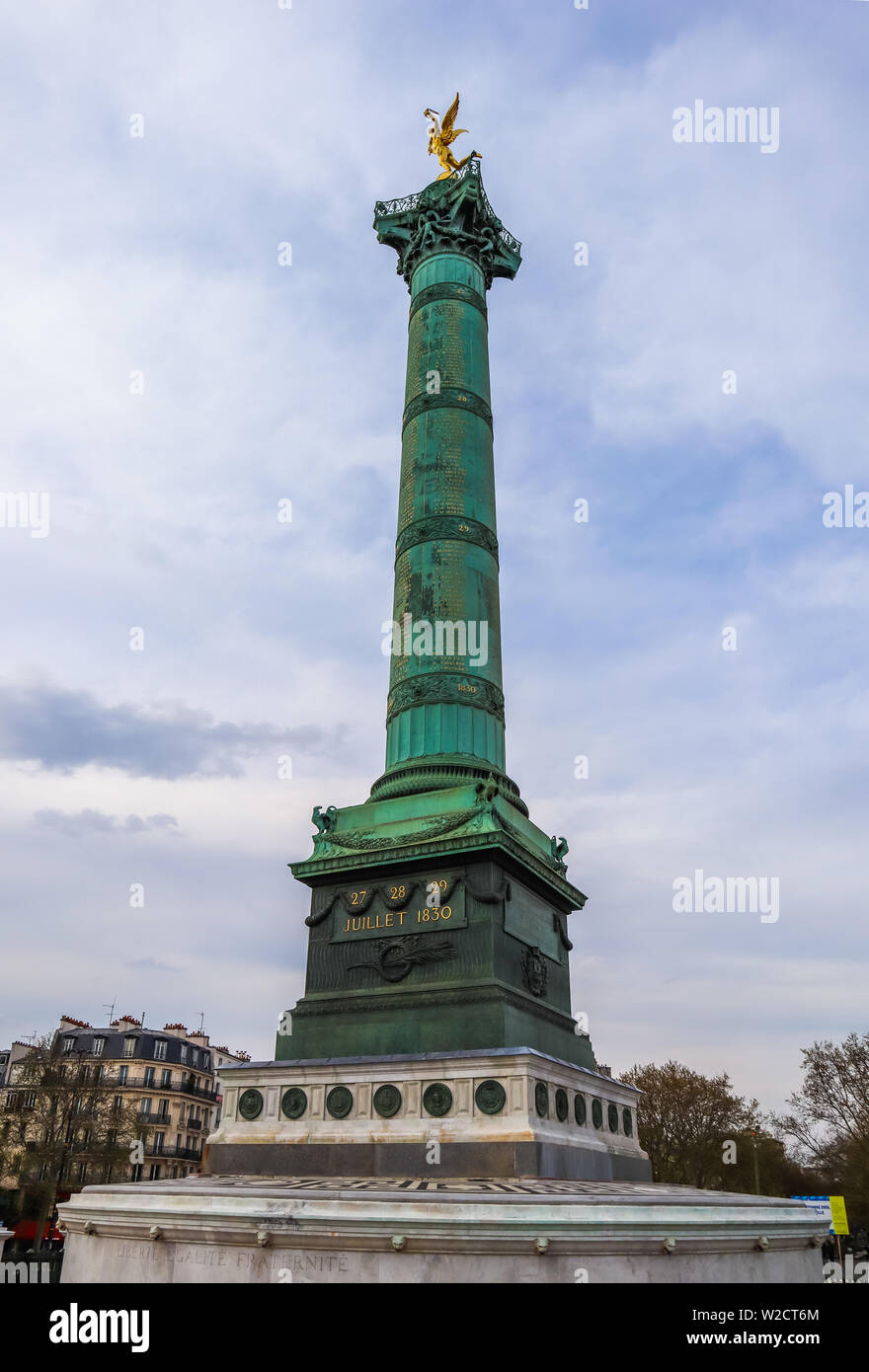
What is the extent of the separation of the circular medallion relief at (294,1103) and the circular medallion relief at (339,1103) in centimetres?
46

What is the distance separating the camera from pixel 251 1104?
16344mm

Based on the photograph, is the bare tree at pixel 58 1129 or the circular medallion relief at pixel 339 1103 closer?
the circular medallion relief at pixel 339 1103

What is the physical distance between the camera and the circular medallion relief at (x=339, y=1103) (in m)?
15.4

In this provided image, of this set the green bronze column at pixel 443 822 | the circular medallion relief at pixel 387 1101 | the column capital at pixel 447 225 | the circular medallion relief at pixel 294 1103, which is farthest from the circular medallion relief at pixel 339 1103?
the column capital at pixel 447 225

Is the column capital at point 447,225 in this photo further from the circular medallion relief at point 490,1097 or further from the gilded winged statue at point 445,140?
the circular medallion relief at point 490,1097

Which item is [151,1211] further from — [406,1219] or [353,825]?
[353,825]

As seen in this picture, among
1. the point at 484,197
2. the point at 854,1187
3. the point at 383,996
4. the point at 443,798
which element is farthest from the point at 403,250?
the point at 854,1187

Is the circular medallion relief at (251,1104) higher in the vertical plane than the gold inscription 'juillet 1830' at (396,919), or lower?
lower

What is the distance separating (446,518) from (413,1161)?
515 inches

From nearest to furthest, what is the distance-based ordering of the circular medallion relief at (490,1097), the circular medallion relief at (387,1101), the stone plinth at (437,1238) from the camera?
the stone plinth at (437,1238) → the circular medallion relief at (490,1097) → the circular medallion relief at (387,1101)

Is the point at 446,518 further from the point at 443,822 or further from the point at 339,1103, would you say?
the point at 339,1103

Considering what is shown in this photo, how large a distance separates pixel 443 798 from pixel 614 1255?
9.71 meters

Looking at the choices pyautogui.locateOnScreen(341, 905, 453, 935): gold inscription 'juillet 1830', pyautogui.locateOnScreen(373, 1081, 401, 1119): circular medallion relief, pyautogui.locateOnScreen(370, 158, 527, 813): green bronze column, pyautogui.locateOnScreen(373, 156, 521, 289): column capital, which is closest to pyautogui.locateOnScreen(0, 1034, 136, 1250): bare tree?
pyautogui.locateOnScreen(341, 905, 453, 935): gold inscription 'juillet 1830'

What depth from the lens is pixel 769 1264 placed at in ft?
33.1
